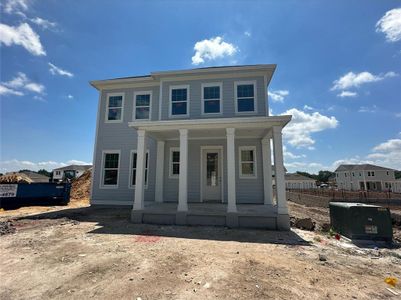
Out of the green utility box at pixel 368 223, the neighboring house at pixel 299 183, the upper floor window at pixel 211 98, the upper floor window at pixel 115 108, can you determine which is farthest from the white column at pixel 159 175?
the neighboring house at pixel 299 183

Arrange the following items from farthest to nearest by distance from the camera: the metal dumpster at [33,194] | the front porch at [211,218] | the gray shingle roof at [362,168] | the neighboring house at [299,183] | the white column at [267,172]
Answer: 1. the neighboring house at [299,183]
2. the gray shingle roof at [362,168]
3. the metal dumpster at [33,194]
4. the white column at [267,172]
5. the front porch at [211,218]

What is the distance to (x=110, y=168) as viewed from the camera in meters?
10.9

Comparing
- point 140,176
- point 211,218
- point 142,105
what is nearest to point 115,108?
point 142,105

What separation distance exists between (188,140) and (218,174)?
2.16m

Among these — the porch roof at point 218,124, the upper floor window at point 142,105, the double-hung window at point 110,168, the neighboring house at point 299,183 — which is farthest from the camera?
the neighboring house at point 299,183

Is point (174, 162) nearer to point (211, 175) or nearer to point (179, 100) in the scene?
point (211, 175)

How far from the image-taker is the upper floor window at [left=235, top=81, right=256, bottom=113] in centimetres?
973

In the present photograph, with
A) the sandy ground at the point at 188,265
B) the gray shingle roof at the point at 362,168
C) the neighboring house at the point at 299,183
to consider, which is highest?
the gray shingle roof at the point at 362,168

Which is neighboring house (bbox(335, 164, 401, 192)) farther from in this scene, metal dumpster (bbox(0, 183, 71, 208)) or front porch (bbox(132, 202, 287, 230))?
metal dumpster (bbox(0, 183, 71, 208))

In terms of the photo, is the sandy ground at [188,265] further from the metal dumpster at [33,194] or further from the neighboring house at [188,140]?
the metal dumpster at [33,194]

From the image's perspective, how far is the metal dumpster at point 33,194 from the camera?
1117 centimetres

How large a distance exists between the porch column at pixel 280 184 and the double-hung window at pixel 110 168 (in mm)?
7739

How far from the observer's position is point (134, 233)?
6.17 meters

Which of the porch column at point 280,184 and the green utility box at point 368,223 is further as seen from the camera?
the porch column at point 280,184
